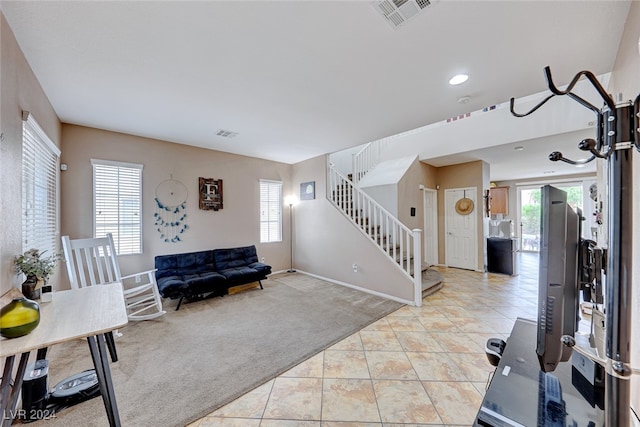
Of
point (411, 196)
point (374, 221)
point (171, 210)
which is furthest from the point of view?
point (411, 196)

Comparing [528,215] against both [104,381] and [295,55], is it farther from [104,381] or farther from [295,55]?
[104,381]

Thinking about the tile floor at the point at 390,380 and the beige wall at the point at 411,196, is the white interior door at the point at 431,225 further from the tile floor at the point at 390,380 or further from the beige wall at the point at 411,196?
the tile floor at the point at 390,380

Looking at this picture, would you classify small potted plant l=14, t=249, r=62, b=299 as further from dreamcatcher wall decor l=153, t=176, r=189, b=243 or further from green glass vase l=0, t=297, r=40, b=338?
dreamcatcher wall decor l=153, t=176, r=189, b=243

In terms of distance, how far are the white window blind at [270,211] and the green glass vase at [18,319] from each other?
415cm

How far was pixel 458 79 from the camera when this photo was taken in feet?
7.94

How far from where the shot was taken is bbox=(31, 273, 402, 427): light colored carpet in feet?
6.01

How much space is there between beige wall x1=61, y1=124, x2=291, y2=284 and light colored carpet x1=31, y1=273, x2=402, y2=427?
1.22m

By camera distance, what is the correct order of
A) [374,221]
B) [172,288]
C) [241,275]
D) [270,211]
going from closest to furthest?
1. [172,288]
2. [241,275]
3. [374,221]
4. [270,211]

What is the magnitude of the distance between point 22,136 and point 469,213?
7.02 m

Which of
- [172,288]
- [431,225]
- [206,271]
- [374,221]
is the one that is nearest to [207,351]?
[172,288]

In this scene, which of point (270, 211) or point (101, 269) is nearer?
point (101, 269)

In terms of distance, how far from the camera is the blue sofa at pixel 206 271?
11.7 ft

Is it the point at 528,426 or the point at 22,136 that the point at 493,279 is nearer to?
the point at 528,426

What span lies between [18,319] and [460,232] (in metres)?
→ 6.85
